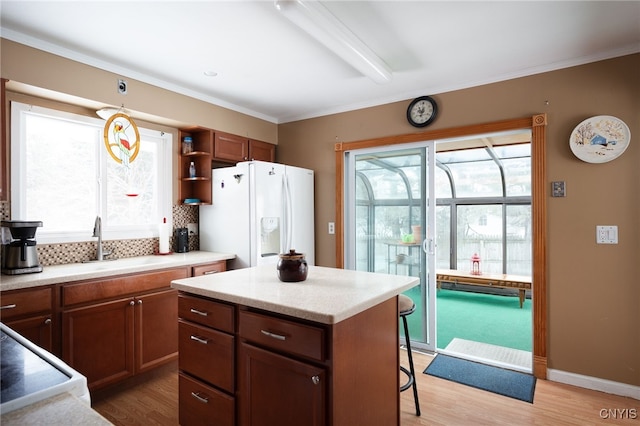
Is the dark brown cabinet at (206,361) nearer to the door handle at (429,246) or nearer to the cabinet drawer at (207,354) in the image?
the cabinet drawer at (207,354)

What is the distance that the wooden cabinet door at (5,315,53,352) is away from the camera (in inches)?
80.2

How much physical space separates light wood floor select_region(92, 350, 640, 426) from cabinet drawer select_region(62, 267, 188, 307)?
0.70m

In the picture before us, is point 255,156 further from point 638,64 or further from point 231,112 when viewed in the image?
point 638,64

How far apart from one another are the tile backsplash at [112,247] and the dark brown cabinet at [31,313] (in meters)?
0.64

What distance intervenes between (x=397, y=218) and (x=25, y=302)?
299 cm

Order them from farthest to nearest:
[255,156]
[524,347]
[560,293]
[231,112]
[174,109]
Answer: [255,156]
[231,112]
[524,347]
[174,109]
[560,293]

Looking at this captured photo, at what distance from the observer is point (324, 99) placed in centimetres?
367

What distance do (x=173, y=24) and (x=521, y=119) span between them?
2.70 m

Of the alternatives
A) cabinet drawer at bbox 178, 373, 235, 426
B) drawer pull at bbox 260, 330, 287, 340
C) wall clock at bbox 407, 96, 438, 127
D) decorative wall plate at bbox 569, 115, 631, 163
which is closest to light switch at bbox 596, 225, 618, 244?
decorative wall plate at bbox 569, 115, 631, 163

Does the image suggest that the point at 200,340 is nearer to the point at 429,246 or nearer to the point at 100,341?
the point at 100,341

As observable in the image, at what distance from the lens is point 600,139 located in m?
2.56

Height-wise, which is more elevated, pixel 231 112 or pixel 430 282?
pixel 231 112

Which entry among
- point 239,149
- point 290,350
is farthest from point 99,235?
point 290,350

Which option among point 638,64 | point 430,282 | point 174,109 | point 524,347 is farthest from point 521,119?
point 174,109
